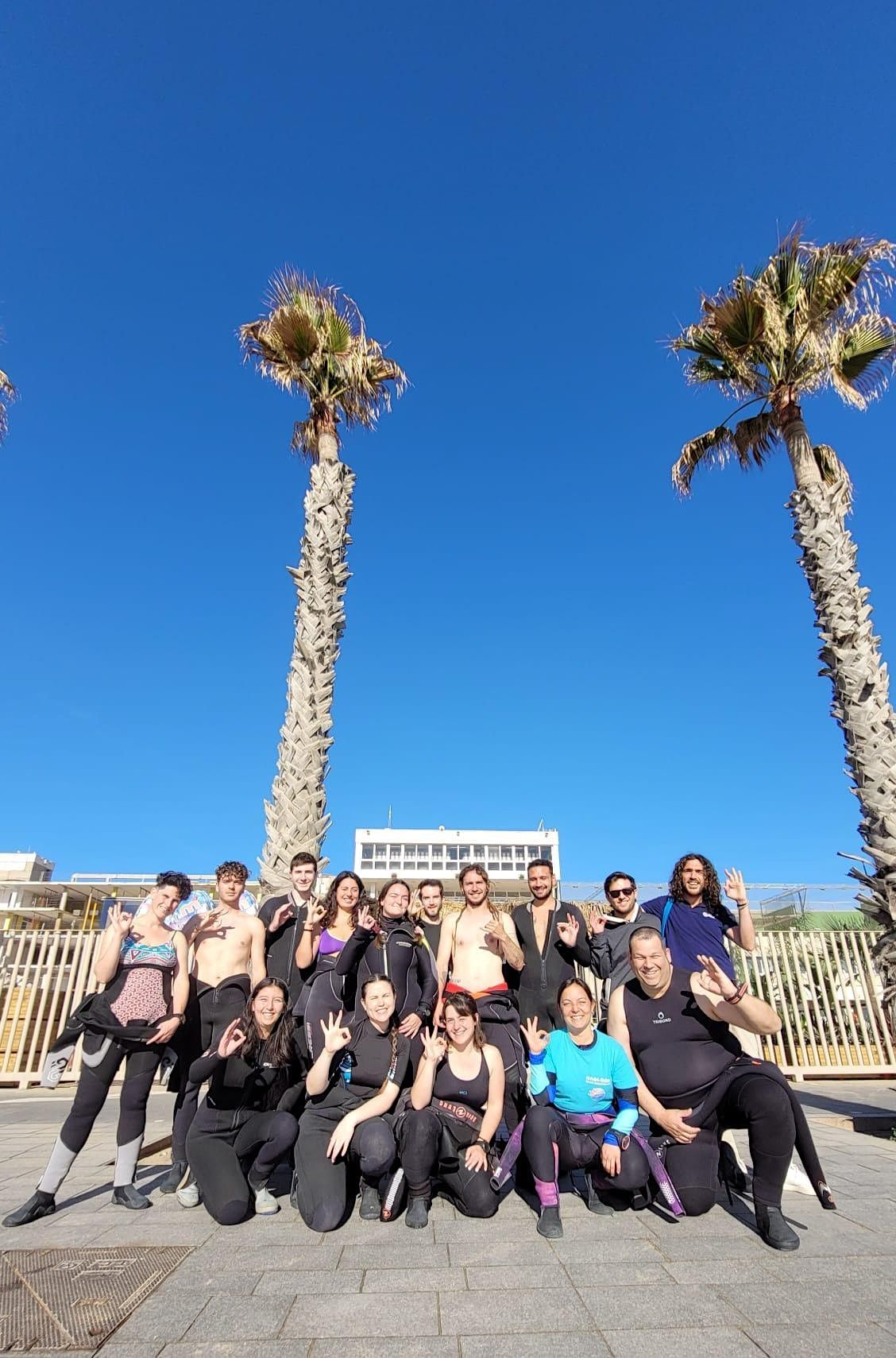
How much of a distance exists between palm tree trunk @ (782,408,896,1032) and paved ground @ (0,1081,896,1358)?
3.25m

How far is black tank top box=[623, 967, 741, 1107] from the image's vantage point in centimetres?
409

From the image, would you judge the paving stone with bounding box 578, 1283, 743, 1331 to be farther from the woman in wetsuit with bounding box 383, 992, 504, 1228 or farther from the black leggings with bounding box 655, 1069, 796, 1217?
the woman in wetsuit with bounding box 383, 992, 504, 1228

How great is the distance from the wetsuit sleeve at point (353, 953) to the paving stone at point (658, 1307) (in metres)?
2.28

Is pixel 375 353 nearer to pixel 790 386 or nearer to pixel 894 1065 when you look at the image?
pixel 790 386

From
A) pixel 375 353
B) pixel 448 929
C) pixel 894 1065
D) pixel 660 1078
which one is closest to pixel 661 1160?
pixel 660 1078

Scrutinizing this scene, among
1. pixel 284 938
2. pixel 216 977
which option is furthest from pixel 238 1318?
pixel 284 938

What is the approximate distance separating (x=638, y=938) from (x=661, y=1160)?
1.20 m

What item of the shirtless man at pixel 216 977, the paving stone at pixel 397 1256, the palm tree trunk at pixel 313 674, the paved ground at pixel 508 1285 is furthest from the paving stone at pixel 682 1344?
the palm tree trunk at pixel 313 674

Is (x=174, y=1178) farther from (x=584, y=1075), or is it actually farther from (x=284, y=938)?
(x=584, y=1075)

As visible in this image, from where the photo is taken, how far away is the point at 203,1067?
13.7 ft

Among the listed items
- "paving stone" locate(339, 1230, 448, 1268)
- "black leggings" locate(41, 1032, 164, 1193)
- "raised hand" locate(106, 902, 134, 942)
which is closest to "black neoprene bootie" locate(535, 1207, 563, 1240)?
"paving stone" locate(339, 1230, 448, 1268)

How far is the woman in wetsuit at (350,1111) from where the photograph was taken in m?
3.91

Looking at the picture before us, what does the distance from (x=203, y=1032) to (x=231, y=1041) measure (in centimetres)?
77

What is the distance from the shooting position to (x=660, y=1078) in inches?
163
